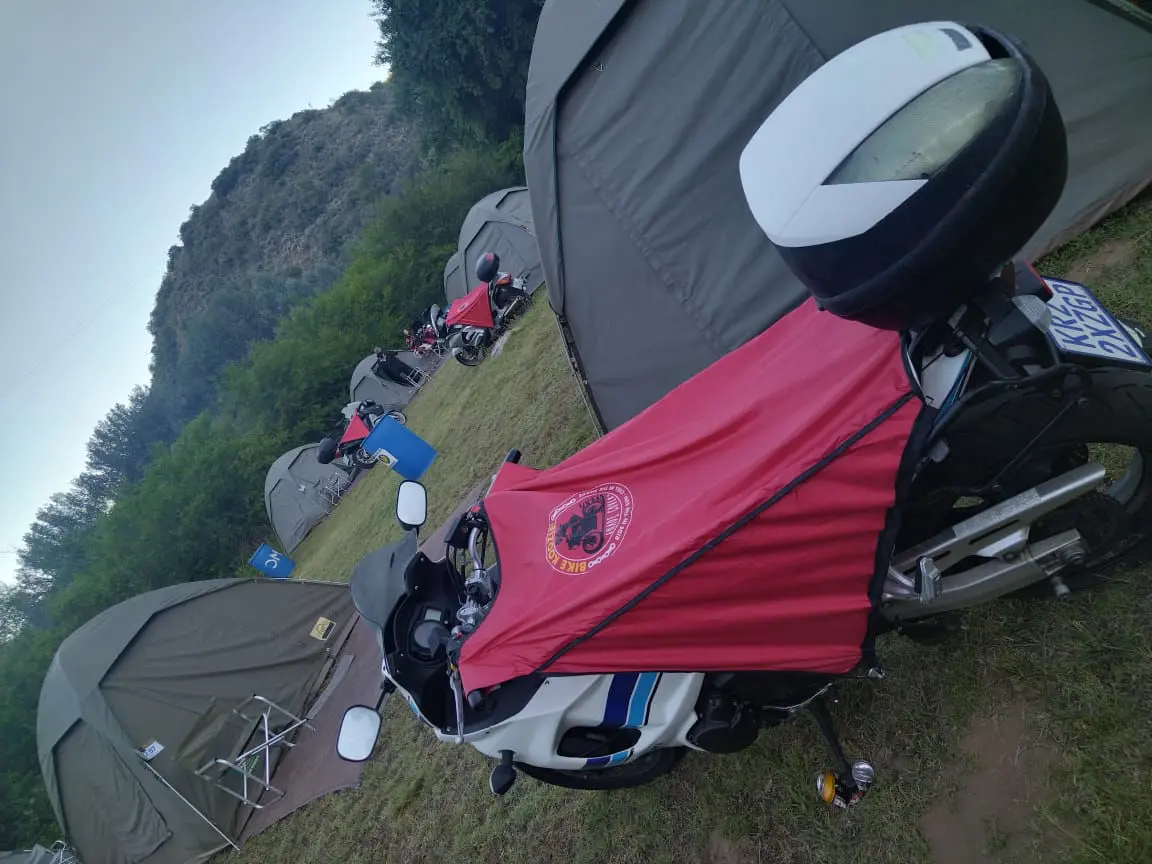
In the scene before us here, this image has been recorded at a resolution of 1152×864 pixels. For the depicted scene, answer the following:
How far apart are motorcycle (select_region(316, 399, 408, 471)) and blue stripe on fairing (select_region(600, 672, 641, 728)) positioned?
11961 mm

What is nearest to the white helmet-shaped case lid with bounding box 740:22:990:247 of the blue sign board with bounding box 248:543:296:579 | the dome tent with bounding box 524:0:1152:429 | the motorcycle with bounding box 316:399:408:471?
the dome tent with bounding box 524:0:1152:429

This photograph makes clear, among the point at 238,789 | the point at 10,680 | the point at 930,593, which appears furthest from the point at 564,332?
the point at 10,680

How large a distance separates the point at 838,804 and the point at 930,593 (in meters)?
0.99

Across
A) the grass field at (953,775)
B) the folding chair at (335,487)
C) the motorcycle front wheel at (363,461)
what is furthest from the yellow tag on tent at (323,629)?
the folding chair at (335,487)

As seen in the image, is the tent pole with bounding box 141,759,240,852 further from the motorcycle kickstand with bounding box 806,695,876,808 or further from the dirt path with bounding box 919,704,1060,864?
the dirt path with bounding box 919,704,1060,864

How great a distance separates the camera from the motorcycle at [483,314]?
1098 centimetres

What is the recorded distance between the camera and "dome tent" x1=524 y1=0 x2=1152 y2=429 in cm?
312

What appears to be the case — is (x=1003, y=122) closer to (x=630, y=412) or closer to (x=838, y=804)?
(x=838, y=804)

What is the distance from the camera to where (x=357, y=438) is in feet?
47.0

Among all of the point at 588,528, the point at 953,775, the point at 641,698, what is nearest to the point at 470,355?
the point at 588,528

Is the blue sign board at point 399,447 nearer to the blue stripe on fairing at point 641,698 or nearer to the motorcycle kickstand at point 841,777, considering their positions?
the blue stripe on fairing at point 641,698

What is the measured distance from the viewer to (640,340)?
4.04m

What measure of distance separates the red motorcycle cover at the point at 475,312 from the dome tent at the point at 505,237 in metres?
1.34

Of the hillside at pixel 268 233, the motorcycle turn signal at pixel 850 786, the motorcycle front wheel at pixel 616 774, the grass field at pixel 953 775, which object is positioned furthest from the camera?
the hillside at pixel 268 233
